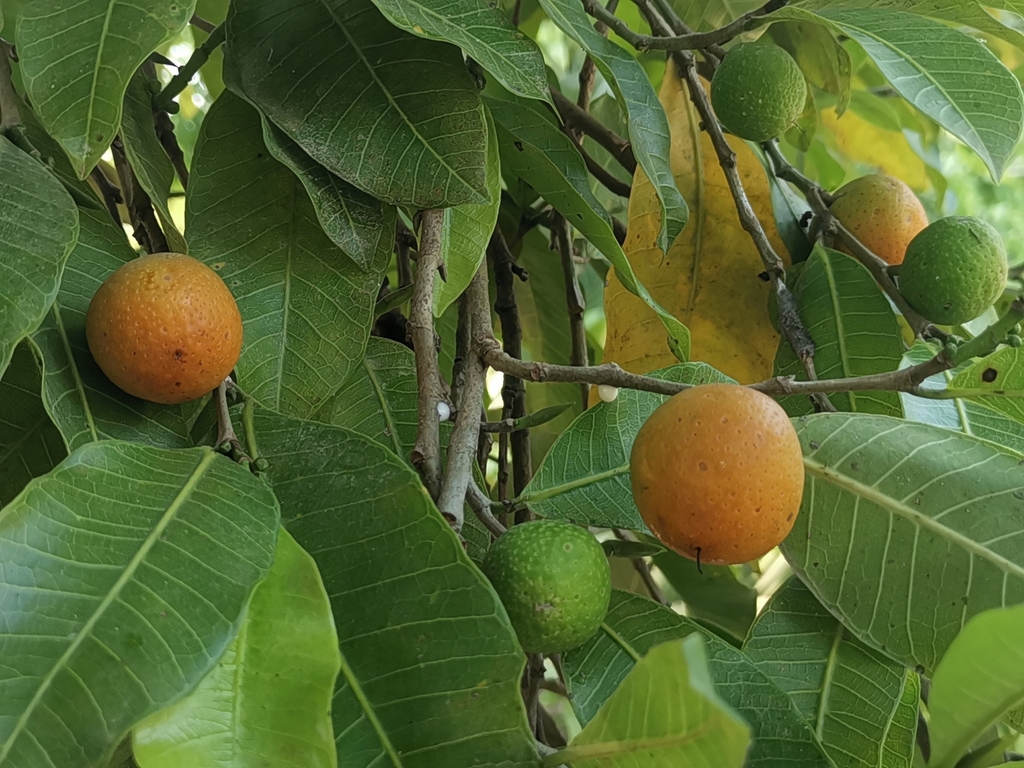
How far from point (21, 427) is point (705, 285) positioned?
55cm

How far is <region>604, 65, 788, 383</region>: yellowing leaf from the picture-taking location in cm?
73

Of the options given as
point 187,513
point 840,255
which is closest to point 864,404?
point 840,255

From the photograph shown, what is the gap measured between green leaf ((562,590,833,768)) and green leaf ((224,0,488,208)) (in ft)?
0.94

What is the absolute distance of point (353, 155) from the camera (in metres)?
0.56

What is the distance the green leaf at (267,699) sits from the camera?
0.36 metres

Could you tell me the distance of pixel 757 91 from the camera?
676 millimetres

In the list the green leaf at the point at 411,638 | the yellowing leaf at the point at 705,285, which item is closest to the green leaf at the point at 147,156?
the green leaf at the point at 411,638

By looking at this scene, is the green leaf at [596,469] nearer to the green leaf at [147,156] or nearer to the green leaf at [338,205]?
the green leaf at [338,205]

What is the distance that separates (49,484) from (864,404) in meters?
0.54

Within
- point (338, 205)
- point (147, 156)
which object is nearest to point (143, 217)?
point (147, 156)

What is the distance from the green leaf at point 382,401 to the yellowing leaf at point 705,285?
0.63 ft

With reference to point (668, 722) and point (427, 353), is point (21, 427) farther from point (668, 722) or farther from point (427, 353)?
point (668, 722)

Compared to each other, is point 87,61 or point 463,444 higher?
point 87,61

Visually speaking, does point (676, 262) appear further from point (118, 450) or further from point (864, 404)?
point (118, 450)
